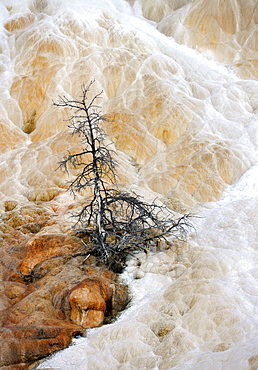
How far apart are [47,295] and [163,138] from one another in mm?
9520

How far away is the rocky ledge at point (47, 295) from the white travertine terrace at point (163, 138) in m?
0.35

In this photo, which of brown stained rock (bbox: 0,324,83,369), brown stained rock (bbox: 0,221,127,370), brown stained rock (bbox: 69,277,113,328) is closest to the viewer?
brown stained rock (bbox: 0,324,83,369)

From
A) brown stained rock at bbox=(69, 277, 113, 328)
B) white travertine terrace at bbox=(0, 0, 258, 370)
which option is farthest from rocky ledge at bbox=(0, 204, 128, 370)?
white travertine terrace at bbox=(0, 0, 258, 370)

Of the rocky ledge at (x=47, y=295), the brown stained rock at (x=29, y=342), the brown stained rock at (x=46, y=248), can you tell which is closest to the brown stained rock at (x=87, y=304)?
the rocky ledge at (x=47, y=295)

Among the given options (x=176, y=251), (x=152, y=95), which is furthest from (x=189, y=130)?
(x=176, y=251)

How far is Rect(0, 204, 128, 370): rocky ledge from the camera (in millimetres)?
5719

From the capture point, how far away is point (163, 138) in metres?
15.1

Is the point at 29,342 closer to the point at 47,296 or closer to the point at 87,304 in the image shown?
the point at 87,304

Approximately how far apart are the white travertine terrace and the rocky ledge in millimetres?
353

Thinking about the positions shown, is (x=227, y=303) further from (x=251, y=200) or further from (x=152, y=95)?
(x=152, y=95)

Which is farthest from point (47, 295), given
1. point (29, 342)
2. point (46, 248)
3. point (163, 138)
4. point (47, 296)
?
point (163, 138)

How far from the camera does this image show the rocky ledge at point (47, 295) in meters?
5.72

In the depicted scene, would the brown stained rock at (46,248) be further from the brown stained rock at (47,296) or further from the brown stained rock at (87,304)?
the brown stained rock at (87,304)

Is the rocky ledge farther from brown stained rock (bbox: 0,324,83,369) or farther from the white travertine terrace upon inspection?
the white travertine terrace
